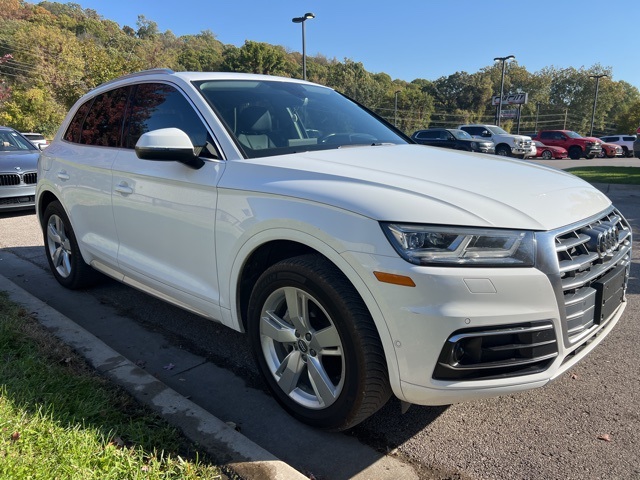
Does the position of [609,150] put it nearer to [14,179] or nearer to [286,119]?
[14,179]

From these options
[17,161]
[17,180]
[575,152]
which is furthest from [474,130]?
[17,180]

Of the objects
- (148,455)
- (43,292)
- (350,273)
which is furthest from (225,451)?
(43,292)

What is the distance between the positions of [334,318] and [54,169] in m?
3.55

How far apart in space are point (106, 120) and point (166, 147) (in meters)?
1.69

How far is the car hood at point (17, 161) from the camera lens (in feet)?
28.0

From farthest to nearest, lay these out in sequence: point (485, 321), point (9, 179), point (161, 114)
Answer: point (9, 179) → point (161, 114) → point (485, 321)

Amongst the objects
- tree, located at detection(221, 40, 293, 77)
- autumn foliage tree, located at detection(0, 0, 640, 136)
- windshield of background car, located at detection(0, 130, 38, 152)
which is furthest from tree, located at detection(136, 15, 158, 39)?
windshield of background car, located at detection(0, 130, 38, 152)

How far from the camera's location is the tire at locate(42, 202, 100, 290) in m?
4.40

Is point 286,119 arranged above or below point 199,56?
below

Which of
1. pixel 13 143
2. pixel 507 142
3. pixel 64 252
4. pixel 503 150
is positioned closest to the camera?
pixel 64 252

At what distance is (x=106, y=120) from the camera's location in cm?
398

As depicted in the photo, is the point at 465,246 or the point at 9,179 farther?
the point at 9,179

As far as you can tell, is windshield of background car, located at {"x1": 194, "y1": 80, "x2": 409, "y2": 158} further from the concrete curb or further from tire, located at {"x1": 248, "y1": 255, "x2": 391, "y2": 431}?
the concrete curb

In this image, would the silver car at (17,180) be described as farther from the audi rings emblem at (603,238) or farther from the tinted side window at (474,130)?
the tinted side window at (474,130)
